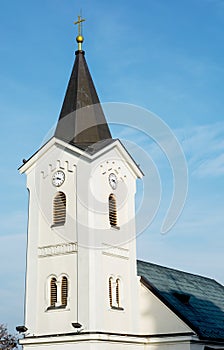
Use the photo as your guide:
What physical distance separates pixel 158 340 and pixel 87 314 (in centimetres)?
453

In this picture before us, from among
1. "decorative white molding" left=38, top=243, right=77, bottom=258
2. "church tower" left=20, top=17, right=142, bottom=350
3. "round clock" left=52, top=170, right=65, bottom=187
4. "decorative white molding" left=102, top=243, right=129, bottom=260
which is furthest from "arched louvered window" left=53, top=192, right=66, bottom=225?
"decorative white molding" left=102, top=243, right=129, bottom=260

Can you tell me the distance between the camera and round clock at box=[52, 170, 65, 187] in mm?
29125

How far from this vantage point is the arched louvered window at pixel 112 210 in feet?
96.6

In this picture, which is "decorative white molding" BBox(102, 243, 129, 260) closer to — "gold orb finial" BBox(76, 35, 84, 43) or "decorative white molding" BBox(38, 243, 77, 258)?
"decorative white molding" BBox(38, 243, 77, 258)

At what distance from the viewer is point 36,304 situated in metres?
28.0

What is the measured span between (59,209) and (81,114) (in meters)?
5.12

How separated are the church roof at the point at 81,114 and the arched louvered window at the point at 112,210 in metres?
3.02

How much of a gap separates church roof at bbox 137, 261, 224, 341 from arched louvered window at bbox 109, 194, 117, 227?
3.35m

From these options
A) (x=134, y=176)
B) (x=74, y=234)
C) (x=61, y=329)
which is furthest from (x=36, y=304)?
(x=134, y=176)

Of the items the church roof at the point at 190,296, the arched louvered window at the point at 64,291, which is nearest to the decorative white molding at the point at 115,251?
the church roof at the point at 190,296

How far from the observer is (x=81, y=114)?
3025 cm

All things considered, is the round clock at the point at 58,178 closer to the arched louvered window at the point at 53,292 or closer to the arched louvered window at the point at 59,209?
the arched louvered window at the point at 59,209

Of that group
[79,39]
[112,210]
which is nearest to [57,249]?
[112,210]

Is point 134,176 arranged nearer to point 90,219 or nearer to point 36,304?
point 90,219
